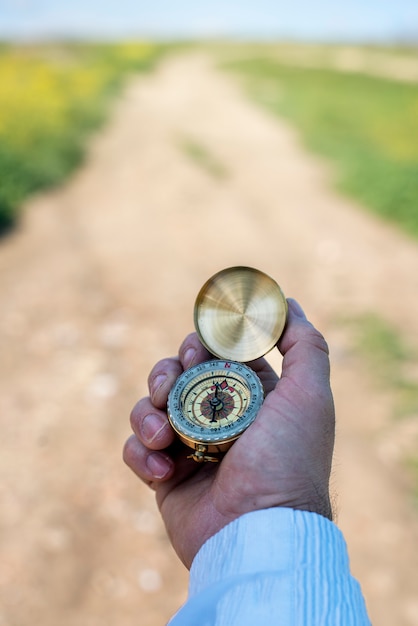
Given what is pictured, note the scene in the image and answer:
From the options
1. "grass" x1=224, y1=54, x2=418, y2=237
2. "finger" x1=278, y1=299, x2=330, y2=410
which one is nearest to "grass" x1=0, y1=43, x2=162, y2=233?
"grass" x1=224, y1=54, x2=418, y2=237

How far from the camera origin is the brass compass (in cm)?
235

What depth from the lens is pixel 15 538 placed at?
3949mm

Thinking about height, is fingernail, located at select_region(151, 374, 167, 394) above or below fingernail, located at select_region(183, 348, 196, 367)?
below

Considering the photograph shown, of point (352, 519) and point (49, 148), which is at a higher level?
point (49, 148)

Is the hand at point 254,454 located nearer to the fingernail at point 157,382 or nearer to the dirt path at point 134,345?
the fingernail at point 157,382

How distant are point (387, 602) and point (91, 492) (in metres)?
2.19

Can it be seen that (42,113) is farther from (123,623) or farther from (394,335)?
(123,623)

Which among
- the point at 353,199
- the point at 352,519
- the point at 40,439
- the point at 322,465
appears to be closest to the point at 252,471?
the point at 322,465

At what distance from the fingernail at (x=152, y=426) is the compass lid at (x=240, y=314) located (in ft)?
1.31

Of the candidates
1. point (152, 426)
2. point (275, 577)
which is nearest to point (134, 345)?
point (152, 426)

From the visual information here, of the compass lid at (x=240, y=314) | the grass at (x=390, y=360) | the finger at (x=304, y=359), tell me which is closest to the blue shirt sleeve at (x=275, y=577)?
the finger at (x=304, y=359)

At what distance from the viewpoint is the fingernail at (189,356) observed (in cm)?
266

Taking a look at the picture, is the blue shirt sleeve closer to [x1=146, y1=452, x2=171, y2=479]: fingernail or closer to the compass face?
the compass face

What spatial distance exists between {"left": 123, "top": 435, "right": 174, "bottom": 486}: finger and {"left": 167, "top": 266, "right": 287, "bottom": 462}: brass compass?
26 cm
